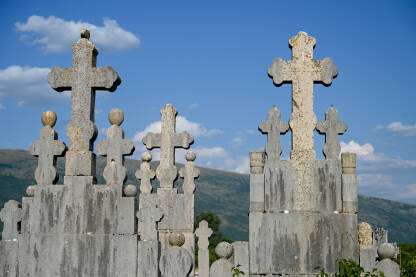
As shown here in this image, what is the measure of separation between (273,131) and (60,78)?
3.44 meters

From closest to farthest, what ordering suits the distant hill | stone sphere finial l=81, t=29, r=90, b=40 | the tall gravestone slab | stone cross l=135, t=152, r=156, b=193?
the tall gravestone slab → stone sphere finial l=81, t=29, r=90, b=40 → stone cross l=135, t=152, r=156, b=193 → the distant hill

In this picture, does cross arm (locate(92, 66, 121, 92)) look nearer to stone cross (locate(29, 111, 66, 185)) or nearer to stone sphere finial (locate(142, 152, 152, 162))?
stone cross (locate(29, 111, 66, 185))

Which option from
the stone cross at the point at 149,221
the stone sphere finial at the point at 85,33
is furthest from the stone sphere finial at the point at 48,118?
the stone cross at the point at 149,221

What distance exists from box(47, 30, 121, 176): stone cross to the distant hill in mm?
128483

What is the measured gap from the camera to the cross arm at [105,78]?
8.12 m

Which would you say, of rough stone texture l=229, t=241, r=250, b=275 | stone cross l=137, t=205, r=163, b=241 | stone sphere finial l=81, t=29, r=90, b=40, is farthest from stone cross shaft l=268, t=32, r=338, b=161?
stone sphere finial l=81, t=29, r=90, b=40

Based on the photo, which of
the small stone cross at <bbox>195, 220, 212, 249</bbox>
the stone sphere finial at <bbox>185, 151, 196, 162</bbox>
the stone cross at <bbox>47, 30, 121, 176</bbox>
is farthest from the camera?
the small stone cross at <bbox>195, 220, 212, 249</bbox>

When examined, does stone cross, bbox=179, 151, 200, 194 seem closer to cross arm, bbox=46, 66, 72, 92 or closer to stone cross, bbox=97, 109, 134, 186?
stone cross, bbox=97, 109, 134, 186

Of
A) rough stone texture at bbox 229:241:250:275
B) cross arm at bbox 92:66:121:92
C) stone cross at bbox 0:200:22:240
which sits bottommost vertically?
rough stone texture at bbox 229:241:250:275

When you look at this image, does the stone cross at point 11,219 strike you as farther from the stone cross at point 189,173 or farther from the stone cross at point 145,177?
the stone cross at point 145,177

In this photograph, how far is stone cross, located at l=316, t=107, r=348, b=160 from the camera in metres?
7.88

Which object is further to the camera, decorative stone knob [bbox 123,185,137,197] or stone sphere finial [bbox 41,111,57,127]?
stone sphere finial [bbox 41,111,57,127]

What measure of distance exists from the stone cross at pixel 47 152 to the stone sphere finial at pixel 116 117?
81cm

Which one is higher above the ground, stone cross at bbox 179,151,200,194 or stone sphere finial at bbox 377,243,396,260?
stone cross at bbox 179,151,200,194
